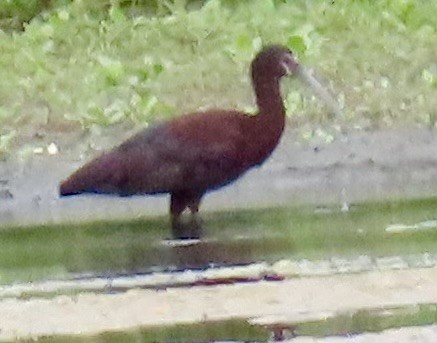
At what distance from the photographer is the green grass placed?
8117 millimetres

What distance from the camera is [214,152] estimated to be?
916 cm

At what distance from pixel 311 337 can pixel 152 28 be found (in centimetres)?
656

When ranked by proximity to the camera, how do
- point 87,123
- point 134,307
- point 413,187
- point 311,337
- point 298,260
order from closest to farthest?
1. point 311,337
2. point 134,307
3. point 298,260
4. point 413,187
5. point 87,123

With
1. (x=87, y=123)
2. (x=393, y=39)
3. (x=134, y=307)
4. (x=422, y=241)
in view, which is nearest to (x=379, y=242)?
(x=422, y=241)

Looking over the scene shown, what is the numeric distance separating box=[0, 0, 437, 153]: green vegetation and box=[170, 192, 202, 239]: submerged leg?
5.99ft

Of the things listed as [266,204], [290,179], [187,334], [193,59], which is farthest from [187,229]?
[193,59]

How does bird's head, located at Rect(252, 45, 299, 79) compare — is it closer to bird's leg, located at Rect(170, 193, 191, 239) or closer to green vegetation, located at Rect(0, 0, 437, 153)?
bird's leg, located at Rect(170, 193, 191, 239)

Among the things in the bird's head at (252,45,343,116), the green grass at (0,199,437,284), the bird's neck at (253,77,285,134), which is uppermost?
the bird's head at (252,45,343,116)

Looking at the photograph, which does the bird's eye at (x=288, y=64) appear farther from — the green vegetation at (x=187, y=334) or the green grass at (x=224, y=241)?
the green vegetation at (x=187, y=334)

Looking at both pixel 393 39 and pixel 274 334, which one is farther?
pixel 393 39

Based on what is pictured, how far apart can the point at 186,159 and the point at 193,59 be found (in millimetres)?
3061

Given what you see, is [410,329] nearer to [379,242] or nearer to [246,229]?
[379,242]

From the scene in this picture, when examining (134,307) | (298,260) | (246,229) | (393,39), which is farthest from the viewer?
(393,39)

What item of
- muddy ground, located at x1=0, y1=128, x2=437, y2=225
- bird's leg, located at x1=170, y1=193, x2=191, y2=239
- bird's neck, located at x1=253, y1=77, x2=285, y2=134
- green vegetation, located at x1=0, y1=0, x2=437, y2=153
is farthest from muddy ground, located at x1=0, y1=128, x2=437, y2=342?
bird's neck, located at x1=253, y1=77, x2=285, y2=134
